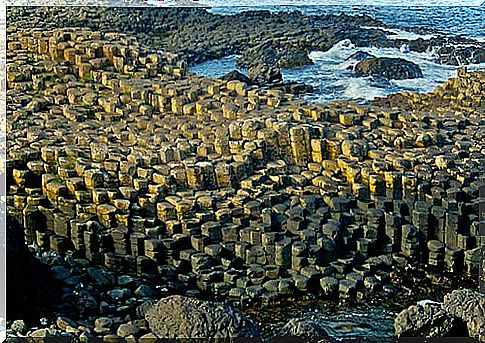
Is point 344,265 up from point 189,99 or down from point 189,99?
down

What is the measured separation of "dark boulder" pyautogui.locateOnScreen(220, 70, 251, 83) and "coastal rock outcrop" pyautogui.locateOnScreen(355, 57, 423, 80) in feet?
4.35

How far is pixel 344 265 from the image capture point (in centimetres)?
430

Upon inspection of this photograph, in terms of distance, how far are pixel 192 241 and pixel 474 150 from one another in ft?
6.23

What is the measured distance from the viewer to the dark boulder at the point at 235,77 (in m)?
8.26

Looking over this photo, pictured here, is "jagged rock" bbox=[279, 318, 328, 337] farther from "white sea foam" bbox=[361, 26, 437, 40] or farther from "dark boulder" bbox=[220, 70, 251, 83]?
"white sea foam" bbox=[361, 26, 437, 40]

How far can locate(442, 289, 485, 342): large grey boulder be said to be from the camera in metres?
3.46

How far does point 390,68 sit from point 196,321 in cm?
605

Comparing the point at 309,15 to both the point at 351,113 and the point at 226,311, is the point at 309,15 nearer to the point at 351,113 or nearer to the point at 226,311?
the point at 351,113

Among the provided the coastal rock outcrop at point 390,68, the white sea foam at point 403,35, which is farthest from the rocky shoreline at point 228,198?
the white sea foam at point 403,35

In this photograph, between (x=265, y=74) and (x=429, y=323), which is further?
(x=265, y=74)

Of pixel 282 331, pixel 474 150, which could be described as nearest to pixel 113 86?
pixel 474 150

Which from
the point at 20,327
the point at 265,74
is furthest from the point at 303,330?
the point at 265,74

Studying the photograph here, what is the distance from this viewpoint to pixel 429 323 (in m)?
3.45

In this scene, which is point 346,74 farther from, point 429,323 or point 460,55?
point 429,323
